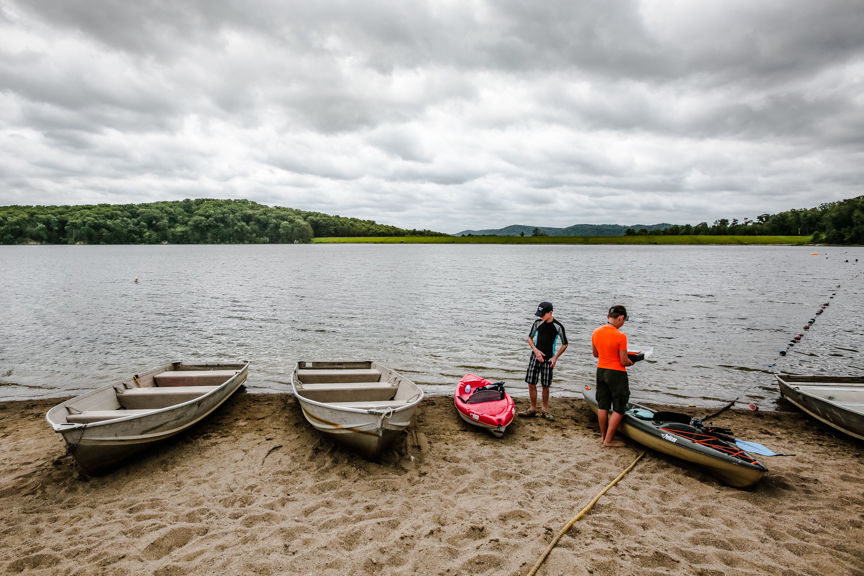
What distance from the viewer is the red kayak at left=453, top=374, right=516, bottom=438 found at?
372 inches

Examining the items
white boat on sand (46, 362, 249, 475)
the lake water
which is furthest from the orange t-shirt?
white boat on sand (46, 362, 249, 475)

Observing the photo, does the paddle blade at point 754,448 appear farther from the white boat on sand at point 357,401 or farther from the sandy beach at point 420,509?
the white boat on sand at point 357,401

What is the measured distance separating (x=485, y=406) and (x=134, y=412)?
24.0 ft

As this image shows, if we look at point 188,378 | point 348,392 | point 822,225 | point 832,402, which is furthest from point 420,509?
point 822,225

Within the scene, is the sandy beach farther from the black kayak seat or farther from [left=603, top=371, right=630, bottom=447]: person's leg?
the black kayak seat

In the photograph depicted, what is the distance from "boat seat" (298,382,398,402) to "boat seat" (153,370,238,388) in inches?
108

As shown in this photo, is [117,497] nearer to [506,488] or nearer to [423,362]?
[506,488]

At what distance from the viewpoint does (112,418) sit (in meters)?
7.89

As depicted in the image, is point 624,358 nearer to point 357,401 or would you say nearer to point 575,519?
point 575,519

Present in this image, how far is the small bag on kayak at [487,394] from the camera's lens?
33.6ft

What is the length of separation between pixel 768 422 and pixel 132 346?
22.8 meters

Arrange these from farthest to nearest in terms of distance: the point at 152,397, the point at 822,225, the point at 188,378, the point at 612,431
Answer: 1. the point at 822,225
2. the point at 188,378
3. the point at 152,397
4. the point at 612,431

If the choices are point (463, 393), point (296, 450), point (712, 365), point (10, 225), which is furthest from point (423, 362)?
point (10, 225)

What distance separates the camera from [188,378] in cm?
1107
